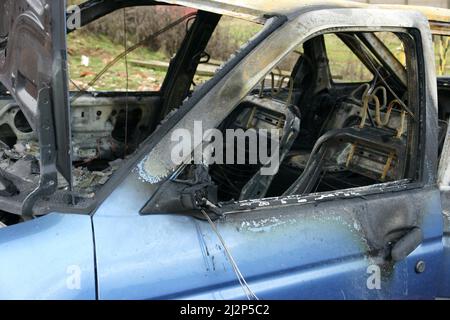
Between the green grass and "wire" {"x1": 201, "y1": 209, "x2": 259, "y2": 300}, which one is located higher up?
"wire" {"x1": 201, "y1": 209, "x2": 259, "y2": 300}

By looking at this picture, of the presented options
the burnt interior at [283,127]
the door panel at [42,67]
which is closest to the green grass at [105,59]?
the burnt interior at [283,127]

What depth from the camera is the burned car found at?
1.78 metres

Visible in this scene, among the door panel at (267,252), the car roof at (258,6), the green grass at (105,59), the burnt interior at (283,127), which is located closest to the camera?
the door panel at (267,252)

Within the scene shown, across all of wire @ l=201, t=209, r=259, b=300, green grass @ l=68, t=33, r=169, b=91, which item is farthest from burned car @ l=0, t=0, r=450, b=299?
green grass @ l=68, t=33, r=169, b=91

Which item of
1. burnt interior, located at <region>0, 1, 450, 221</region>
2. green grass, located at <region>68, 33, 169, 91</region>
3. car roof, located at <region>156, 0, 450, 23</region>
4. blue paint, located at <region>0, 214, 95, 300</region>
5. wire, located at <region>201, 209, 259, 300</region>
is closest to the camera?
blue paint, located at <region>0, 214, 95, 300</region>

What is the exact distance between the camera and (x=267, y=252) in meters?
1.96

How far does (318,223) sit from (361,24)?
2.60 feet

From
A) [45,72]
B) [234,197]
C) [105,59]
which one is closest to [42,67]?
[45,72]

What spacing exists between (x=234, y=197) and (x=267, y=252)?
3.35 ft

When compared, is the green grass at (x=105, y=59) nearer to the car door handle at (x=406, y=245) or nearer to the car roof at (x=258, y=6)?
the car roof at (x=258, y=6)

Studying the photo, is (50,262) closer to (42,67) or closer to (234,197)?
(42,67)

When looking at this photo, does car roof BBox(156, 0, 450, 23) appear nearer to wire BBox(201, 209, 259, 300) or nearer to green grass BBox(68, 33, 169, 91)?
wire BBox(201, 209, 259, 300)

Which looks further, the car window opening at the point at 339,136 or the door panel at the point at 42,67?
the car window opening at the point at 339,136

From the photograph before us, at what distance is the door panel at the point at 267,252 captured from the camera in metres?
1.79
